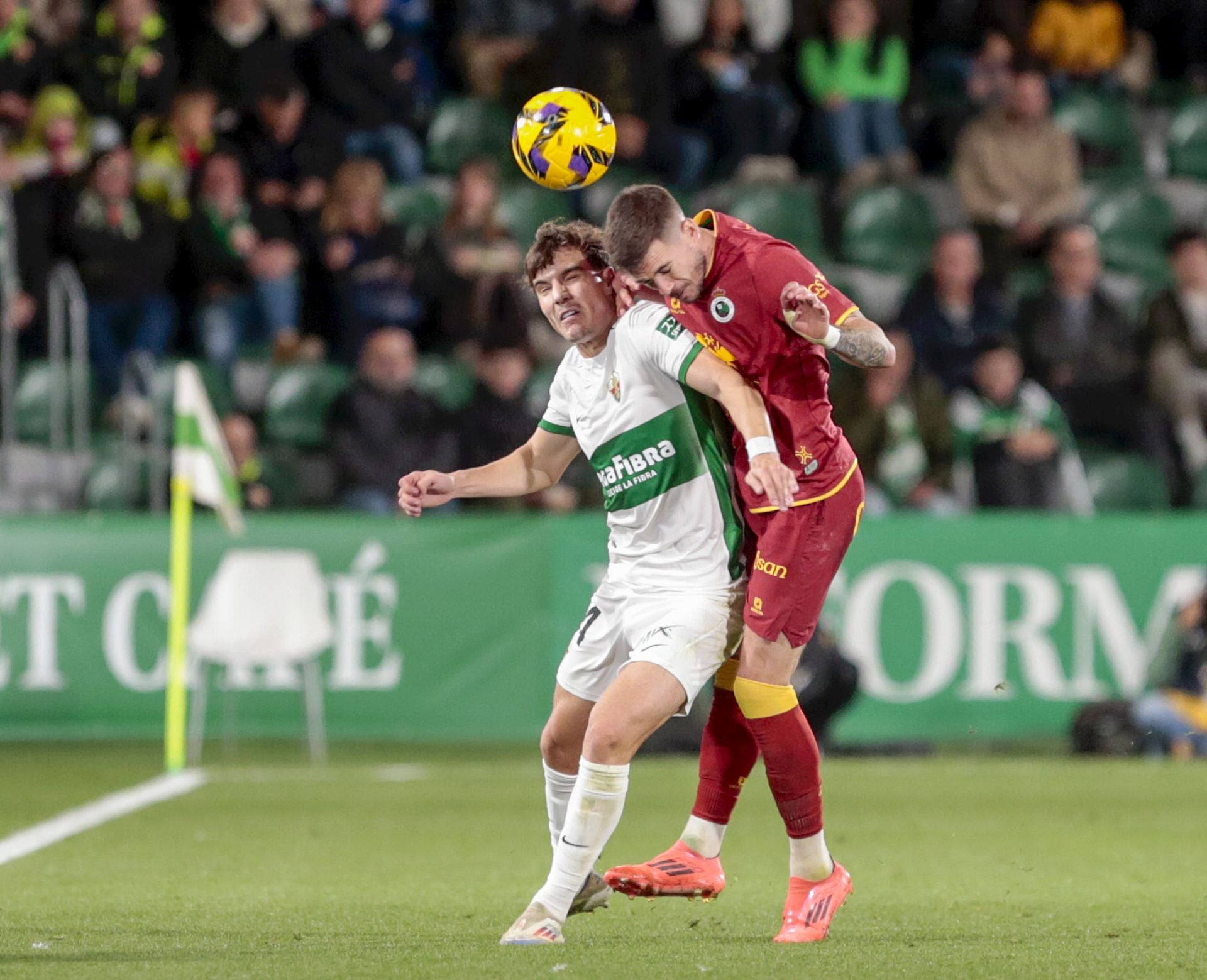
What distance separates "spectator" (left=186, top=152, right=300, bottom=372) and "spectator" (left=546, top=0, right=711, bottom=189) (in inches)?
114

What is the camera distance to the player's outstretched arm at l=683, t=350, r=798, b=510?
213 inches

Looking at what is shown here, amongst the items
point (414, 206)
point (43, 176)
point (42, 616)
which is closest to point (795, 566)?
point (42, 616)

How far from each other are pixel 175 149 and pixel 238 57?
118 centimetres

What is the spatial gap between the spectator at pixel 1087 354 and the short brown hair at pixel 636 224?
9536mm

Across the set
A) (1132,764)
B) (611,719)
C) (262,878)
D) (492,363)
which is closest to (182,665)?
(492,363)

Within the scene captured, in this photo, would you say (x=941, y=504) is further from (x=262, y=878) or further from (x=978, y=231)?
(x=262, y=878)

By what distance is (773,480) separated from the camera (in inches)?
213

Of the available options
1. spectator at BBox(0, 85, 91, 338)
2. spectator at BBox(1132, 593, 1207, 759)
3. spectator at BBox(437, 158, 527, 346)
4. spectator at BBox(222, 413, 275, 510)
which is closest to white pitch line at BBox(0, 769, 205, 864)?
spectator at BBox(222, 413, 275, 510)

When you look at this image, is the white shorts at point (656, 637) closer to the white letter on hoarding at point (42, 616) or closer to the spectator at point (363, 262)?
the white letter on hoarding at point (42, 616)

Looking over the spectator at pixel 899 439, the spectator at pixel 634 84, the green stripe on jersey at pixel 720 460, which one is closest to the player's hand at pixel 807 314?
the green stripe on jersey at pixel 720 460

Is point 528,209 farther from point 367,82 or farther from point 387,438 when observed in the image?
point 387,438

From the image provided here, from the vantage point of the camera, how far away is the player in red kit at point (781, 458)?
578 centimetres

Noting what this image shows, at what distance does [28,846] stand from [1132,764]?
655 cm

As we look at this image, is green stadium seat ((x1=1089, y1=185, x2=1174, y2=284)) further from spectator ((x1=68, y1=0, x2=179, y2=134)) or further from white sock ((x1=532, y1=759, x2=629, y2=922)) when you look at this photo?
white sock ((x1=532, y1=759, x2=629, y2=922))
